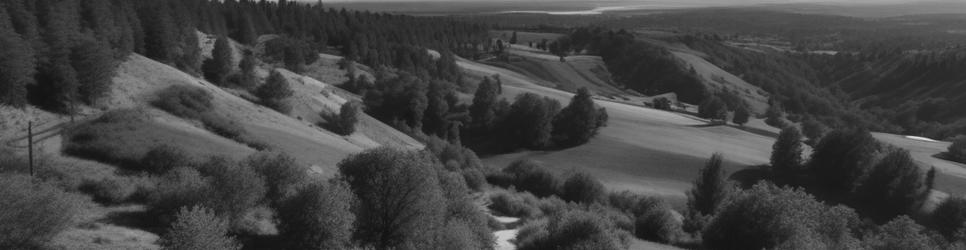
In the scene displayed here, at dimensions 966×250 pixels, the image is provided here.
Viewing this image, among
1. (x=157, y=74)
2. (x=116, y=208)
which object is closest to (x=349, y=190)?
(x=116, y=208)

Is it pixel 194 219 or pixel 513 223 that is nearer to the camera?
pixel 194 219

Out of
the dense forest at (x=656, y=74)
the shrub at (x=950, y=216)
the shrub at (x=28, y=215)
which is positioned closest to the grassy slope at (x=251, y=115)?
the shrub at (x=28, y=215)

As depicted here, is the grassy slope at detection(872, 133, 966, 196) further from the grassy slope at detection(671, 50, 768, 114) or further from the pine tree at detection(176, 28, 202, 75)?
the pine tree at detection(176, 28, 202, 75)

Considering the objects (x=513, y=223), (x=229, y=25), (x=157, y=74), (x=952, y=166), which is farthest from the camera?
(x=229, y=25)

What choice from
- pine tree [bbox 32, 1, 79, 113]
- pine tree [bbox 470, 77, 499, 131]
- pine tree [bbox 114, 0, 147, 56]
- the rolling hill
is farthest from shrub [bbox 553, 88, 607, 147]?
pine tree [bbox 32, 1, 79, 113]

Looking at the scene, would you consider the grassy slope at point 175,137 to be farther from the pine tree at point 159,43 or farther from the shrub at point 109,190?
the pine tree at point 159,43

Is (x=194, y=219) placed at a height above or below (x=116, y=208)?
above

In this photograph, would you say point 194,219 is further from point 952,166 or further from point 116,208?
point 952,166
